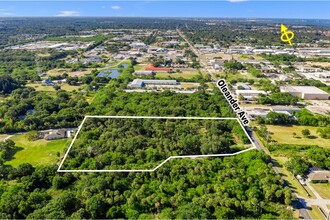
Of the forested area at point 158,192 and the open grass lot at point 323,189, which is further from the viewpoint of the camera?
the open grass lot at point 323,189

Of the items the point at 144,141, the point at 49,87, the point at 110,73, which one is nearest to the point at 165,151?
the point at 144,141

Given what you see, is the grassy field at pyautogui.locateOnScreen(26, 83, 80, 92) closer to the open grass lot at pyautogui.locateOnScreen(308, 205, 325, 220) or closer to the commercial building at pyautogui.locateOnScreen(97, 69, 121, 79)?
the commercial building at pyautogui.locateOnScreen(97, 69, 121, 79)

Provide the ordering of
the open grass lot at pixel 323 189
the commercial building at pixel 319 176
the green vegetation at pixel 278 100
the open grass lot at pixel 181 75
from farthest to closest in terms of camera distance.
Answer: the open grass lot at pixel 181 75 < the green vegetation at pixel 278 100 < the commercial building at pixel 319 176 < the open grass lot at pixel 323 189

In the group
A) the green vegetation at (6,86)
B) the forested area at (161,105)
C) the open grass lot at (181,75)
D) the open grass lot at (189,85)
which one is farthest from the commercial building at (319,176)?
the green vegetation at (6,86)

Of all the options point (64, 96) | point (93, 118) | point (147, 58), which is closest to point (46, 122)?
point (93, 118)

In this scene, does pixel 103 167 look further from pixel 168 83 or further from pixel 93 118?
pixel 168 83

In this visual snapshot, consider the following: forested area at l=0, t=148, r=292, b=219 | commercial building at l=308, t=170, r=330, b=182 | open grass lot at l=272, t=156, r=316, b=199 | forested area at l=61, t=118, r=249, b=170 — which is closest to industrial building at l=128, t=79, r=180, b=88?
forested area at l=61, t=118, r=249, b=170

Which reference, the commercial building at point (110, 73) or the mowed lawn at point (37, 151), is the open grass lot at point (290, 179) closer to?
the mowed lawn at point (37, 151)
